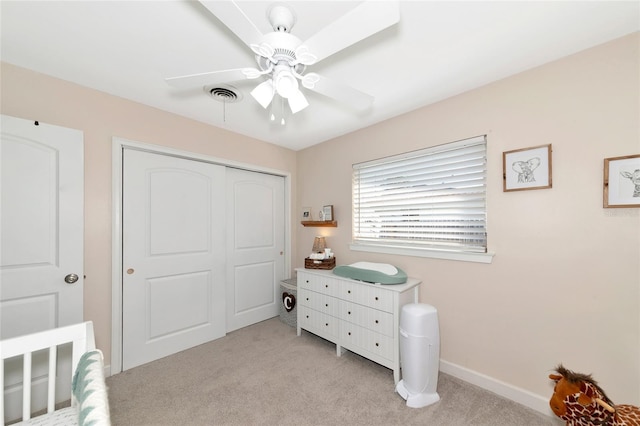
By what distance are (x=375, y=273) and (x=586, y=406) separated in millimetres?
1304

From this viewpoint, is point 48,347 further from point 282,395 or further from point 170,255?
point 282,395

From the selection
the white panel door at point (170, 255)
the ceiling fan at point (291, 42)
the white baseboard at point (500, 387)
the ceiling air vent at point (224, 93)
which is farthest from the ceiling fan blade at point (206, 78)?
the white baseboard at point (500, 387)

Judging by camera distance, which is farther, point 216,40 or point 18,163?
point 18,163

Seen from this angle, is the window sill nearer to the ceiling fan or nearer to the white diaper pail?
the white diaper pail

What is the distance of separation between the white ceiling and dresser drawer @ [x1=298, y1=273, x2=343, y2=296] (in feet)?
5.56

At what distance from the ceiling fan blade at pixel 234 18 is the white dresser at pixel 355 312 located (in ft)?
6.14

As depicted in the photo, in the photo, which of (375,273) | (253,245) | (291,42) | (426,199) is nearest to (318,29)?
(291,42)

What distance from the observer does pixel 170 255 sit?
2416 millimetres

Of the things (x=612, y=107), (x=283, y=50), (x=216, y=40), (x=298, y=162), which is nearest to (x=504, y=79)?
(x=612, y=107)

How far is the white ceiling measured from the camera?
1.24 metres

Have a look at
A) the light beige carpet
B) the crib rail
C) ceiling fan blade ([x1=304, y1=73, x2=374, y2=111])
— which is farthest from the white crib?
ceiling fan blade ([x1=304, y1=73, x2=374, y2=111])

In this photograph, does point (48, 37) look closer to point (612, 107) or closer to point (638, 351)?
point (612, 107)

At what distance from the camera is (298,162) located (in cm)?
357

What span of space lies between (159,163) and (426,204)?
99.8 inches
